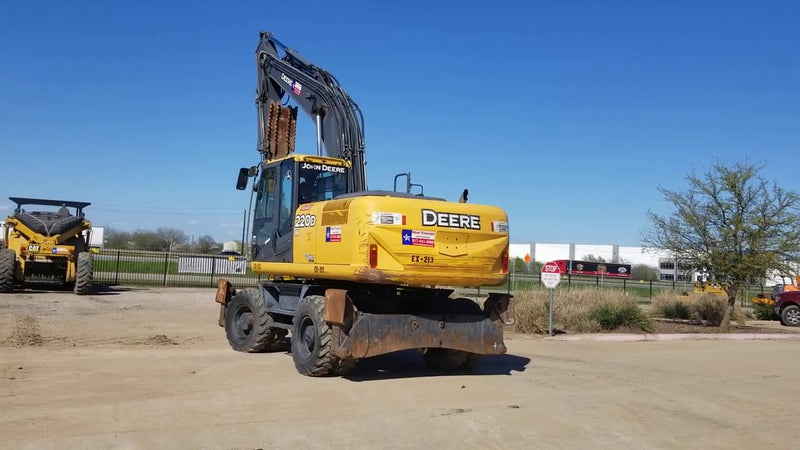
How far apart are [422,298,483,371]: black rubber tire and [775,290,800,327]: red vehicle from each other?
752 inches

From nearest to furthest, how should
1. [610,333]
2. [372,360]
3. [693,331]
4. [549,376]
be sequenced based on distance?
1. [549,376]
2. [372,360]
3. [610,333]
4. [693,331]

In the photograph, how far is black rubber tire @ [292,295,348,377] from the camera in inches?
373

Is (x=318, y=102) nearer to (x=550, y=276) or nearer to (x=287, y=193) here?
(x=287, y=193)

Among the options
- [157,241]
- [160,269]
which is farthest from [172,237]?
[160,269]

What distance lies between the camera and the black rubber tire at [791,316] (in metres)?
25.3

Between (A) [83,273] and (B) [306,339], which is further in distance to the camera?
(A) [83,273]

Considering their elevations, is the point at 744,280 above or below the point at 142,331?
above

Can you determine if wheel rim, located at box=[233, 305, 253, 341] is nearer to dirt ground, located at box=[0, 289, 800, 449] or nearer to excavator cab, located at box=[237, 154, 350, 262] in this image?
dirt ground, located at box=[0, 289, 800, 449]

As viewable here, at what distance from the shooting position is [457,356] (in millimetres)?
10938

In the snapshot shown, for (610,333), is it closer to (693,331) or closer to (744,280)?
(693,331)

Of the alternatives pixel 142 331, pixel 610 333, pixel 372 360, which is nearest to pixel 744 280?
pixel 610 333

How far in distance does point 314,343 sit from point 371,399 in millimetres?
1574

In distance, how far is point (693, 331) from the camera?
1975 cm

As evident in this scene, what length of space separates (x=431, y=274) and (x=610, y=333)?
10.1 m
